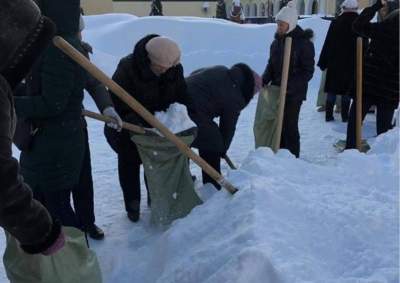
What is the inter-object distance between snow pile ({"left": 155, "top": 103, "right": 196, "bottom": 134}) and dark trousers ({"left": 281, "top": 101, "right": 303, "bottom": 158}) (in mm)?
1636

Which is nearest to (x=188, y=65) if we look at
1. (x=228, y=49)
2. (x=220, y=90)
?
(x=228, y=49)

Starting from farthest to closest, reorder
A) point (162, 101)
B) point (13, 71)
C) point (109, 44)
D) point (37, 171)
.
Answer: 1. point (109, 44)
2. point (162, 101)
3. point (37, 171)
4. point (13, 71)

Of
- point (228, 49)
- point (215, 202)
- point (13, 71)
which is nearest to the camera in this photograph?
point (13, 71)

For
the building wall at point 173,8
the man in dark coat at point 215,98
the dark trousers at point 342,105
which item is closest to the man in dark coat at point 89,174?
the man in dark coat at point 215,98

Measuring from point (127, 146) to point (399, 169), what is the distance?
5.96 feet

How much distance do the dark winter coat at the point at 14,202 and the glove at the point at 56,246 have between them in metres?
0.04

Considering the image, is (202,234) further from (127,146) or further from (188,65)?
(188,65)

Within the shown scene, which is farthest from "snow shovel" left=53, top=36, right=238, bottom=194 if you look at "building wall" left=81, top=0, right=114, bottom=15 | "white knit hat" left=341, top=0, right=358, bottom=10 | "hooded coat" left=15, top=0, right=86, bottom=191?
"building wall" left=81, top=0, right=114, bottom=15

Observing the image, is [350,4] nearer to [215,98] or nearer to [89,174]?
[215,98]

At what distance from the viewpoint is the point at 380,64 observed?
4.67m

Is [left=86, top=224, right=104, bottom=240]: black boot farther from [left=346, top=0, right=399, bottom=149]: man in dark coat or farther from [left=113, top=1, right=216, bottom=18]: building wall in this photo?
[left=113, top=1, right=216, bottom=18]: building wall

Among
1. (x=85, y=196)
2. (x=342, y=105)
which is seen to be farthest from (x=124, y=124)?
(x=342, y=105)

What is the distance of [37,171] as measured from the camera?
8.18 feet

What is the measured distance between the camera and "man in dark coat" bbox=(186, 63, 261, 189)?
359cm
